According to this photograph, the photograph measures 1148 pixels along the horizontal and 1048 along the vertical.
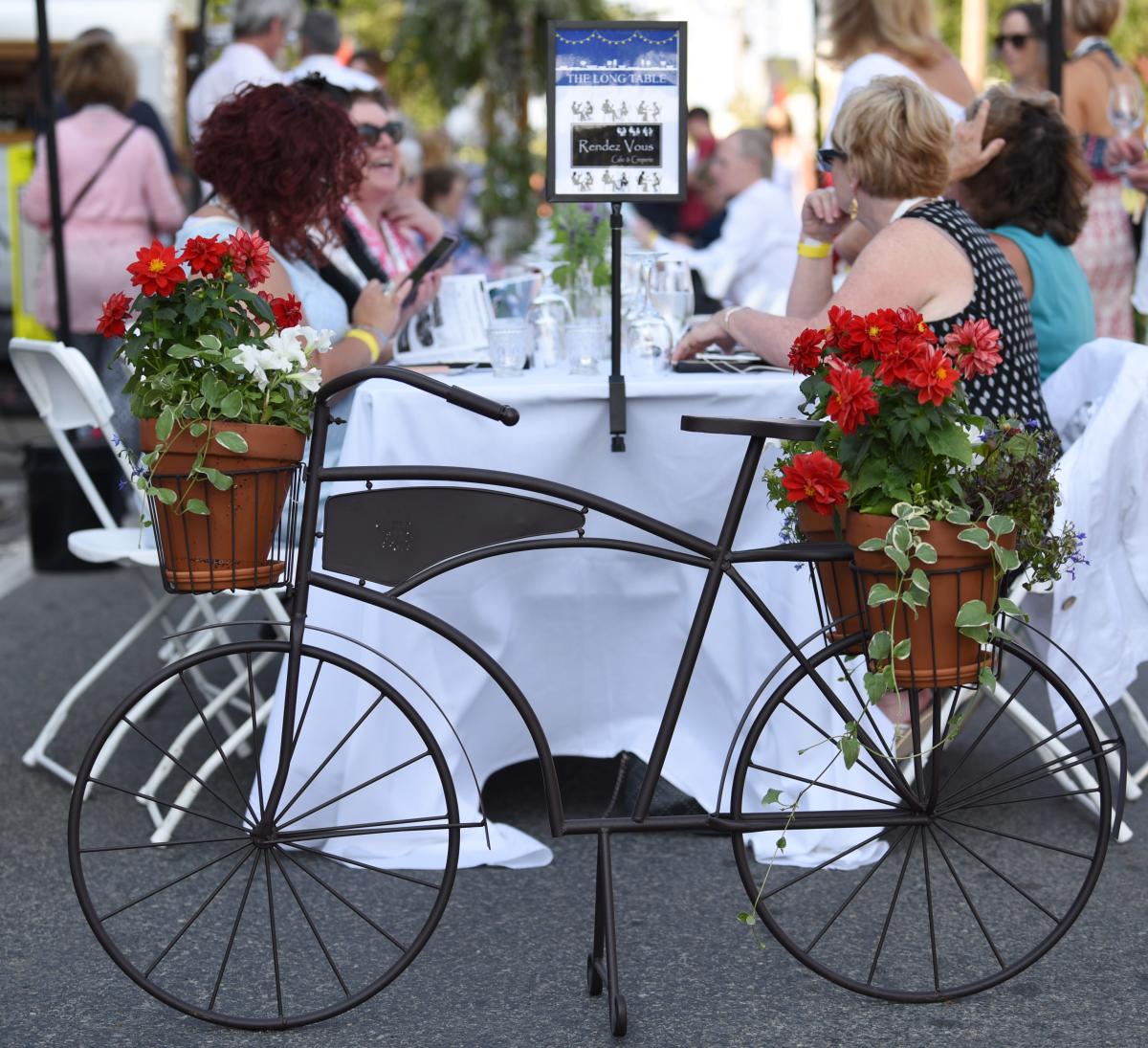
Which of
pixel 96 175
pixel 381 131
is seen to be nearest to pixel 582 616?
pixel 381 131

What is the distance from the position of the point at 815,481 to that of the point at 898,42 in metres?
3.04

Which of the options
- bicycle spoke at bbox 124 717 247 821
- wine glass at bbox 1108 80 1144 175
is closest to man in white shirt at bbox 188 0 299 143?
wine glass at bbox 1108 80 1144 175

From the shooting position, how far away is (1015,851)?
3.77m

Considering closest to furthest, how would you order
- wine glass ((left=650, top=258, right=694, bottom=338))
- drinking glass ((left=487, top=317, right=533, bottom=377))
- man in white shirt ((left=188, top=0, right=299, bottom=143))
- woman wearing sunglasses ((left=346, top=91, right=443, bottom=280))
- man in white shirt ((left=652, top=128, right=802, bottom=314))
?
drinking glass ((left=487, top=317, right=533, bottom=377)), wine glass ((left=650, top=258, right=694, bottom=338)), woman wearing sunglasses ((left=346, top=91, right=443, bottom=280)), man in white shirt ((left=188, top=0, right=299, bottom=143)), man in white shirt ((left=652, top=128, right=802, bottom=314))

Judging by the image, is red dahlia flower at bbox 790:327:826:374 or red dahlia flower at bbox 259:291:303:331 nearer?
red dahlia flower at bbox 790:327:826:374

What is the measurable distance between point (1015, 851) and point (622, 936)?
105 cm

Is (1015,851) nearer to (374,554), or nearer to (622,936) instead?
(622,936)

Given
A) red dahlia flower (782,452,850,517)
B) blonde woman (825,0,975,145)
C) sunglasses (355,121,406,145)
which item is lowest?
red dahlia flower (782,452,850,517)

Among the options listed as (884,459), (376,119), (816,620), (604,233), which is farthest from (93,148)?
(884,459)

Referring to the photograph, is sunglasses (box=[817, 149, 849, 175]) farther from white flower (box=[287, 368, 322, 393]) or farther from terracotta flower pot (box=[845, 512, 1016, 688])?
white flower (box=[287, 368, 322, 393])

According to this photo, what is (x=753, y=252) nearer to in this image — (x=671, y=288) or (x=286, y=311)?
(x=671, y=288)

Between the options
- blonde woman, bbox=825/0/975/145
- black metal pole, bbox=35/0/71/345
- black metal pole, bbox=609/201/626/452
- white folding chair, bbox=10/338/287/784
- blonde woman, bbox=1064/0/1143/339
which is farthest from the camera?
black metal pole, bbox=35/0/71/345

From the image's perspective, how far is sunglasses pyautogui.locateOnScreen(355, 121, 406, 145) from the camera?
16.6 feet

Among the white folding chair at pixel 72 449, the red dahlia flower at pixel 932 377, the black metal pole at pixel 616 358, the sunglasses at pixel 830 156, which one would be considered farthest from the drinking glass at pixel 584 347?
the red dahlia flower at pixel 932 377
